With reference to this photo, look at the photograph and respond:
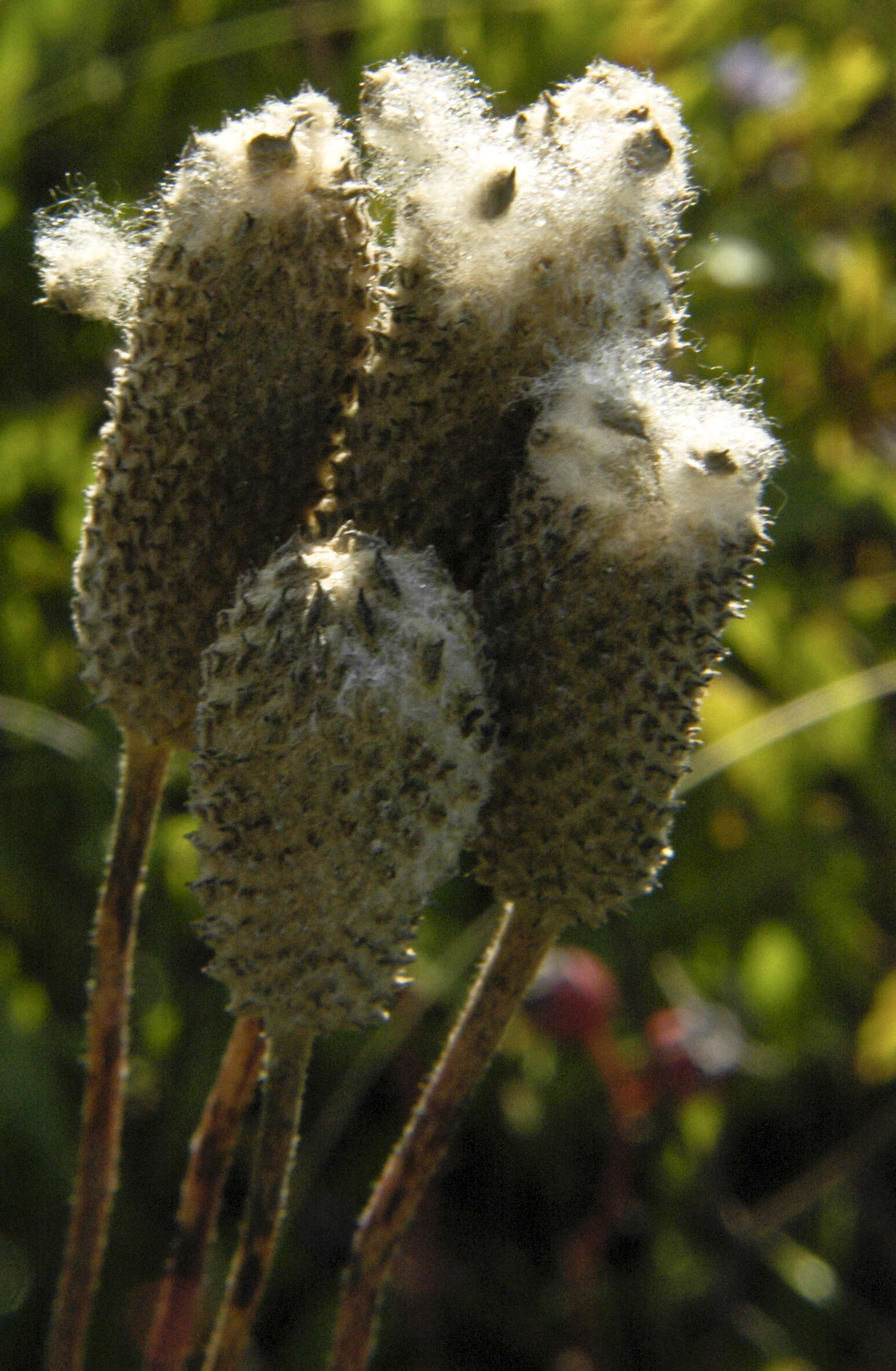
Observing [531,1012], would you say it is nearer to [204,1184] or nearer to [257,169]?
[204,1184]

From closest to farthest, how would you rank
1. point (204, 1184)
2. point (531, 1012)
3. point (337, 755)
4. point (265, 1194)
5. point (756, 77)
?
point (337, 755) → point (265, 1194) → point (204, 1184) → point (531, 1012) → point (756, 77)

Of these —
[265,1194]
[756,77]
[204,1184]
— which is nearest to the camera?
[265,1194]

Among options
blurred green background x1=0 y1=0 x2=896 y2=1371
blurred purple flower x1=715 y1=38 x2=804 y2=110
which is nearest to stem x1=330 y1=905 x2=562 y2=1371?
blurred green background x1=0 y1=0 x2=896 y2=1371

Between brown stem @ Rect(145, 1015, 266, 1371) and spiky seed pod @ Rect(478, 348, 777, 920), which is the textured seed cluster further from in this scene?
brown stem @ Rect(145, 1015, 266, 1371)

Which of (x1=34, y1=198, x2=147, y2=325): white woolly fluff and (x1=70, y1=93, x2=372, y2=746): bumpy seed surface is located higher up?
(x1=34, y1=198, x2=147, y2=325): white woolly fluff

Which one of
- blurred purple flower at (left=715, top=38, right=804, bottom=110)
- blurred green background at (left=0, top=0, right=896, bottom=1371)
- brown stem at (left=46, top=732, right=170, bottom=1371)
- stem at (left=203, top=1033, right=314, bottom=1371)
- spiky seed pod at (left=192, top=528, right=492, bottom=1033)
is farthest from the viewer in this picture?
blurred purple flower at (left=715, top=38, right=804, bottom=110)

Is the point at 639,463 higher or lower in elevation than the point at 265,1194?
higher

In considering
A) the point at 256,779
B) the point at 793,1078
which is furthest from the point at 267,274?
the point at 793,1078

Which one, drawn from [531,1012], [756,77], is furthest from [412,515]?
[756,77]

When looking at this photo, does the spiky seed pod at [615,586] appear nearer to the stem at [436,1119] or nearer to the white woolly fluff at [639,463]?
the white woolly fluff at [639,463]
